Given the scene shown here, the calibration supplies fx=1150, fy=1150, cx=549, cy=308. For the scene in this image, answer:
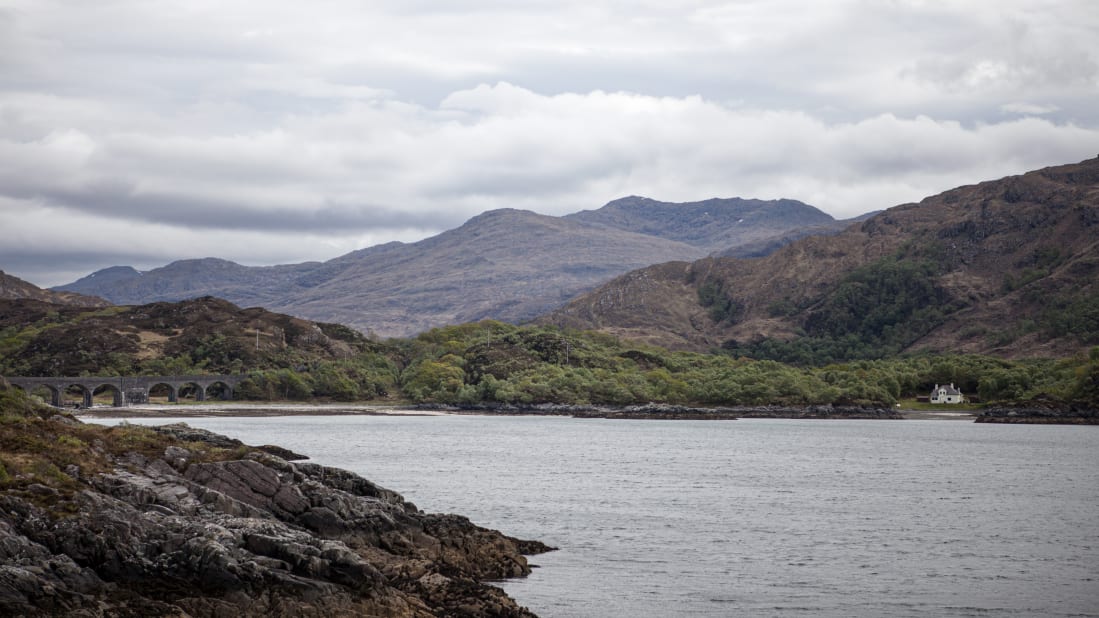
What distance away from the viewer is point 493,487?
77.4m

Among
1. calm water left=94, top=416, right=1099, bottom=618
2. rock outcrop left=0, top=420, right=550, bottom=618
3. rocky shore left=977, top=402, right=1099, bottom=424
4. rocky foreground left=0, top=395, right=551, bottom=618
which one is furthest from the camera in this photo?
rocky shore left=977, top=402, right=1099, bottom=424

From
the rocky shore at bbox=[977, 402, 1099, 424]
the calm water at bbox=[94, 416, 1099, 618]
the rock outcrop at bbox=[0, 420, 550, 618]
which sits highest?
the rocky shore at bbox=[977, 402, 1099, 424]

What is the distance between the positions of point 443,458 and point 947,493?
45.2 metres

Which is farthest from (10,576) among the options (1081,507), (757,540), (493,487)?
(1081,507)

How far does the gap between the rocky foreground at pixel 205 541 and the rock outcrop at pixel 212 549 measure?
4 cm

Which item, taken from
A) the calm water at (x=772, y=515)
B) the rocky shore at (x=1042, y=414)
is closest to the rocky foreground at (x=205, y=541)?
the calm water at (x=772, y=515)

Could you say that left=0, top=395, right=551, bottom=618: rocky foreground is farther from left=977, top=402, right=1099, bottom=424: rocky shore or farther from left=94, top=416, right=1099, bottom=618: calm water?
left=977, top=402, right=1099, bottom=424: rocky shore

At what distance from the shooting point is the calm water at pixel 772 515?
41375 mm

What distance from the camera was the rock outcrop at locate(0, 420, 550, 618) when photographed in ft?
99.6

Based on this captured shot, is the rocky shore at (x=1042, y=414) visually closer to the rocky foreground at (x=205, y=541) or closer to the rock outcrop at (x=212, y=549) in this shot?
the rocky foreground at (x=205, y=541)

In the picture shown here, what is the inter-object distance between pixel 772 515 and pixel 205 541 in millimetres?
39612

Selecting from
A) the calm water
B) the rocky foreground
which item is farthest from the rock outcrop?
the calm water

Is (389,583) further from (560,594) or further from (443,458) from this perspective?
(443,458)

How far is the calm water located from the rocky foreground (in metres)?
4.07
